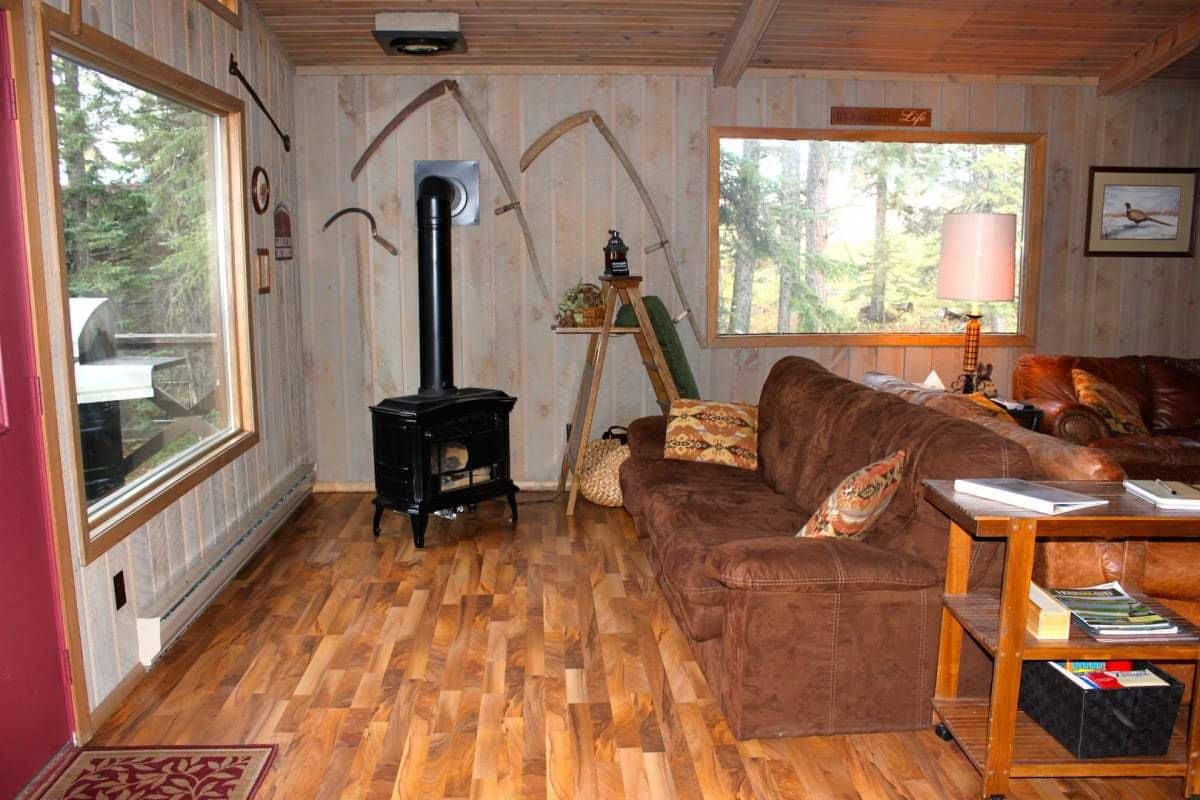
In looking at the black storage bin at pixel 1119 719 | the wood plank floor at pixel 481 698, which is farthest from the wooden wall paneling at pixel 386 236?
the black storage bin at pixel 1119 719

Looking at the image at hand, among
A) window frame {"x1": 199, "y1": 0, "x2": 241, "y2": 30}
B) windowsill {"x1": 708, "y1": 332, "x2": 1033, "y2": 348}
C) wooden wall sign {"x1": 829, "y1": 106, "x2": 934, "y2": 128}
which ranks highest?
window frame {"x1": 199, "y1": 0, "x2": 241, "y2": 30}

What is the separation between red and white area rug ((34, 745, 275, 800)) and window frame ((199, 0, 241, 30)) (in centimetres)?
287

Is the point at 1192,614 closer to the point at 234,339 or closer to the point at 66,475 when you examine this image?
the point at 66,475

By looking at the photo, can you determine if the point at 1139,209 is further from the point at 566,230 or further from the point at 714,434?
the point at 566,230

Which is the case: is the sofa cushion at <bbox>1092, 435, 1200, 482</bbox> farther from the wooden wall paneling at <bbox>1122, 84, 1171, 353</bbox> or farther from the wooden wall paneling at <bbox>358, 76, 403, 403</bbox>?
the wooden wall paneling at <bbox>358, 76, 403, 403</bbox>

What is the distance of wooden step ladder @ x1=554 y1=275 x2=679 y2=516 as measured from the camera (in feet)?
16.5

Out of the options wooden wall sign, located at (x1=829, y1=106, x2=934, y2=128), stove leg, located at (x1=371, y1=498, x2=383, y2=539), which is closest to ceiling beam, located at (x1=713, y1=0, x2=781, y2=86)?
wooden wall sign, located at (x1=829, y1=106, x2=934, y2=128)

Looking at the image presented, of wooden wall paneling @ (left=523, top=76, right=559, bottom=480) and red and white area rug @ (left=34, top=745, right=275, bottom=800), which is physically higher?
wooden wall paneling @ (left=523, top=76, right=559, bottom=480)

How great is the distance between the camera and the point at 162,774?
2678mm

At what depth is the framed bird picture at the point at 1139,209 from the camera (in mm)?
5902

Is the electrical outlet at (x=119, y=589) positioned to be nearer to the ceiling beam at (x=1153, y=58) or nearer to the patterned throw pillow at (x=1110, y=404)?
the patterned throw pillow at (x=1110, y=404)

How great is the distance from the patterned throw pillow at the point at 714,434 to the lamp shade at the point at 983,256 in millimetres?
1260

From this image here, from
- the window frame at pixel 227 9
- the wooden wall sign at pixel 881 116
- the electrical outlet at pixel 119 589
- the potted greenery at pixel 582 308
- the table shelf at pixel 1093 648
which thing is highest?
the window frame at pixel 227 9

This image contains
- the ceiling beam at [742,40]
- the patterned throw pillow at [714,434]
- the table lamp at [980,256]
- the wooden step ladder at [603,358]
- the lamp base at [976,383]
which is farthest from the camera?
the lamp base at [976,383]
